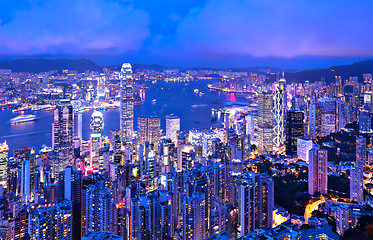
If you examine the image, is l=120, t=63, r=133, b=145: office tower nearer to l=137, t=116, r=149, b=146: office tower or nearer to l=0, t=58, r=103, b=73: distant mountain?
l=137, t=116, r=149, b=146: office tower

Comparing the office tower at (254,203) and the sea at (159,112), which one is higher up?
the sea at (159,112)

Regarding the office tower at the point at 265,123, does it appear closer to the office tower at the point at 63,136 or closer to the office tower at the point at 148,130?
the office tower at the point at 148,130

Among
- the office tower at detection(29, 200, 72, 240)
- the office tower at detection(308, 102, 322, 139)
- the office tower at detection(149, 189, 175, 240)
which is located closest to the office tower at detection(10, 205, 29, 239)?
the office tower at detection(29, 200, 72, 240)

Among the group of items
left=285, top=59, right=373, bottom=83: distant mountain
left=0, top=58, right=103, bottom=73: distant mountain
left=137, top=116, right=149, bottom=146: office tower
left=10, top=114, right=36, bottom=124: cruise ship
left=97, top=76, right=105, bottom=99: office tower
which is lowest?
left=137, top=116, right=149, bottom=146: office tower

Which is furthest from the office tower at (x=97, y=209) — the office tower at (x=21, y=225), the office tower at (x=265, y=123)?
the office tower at (x=265, y=123)

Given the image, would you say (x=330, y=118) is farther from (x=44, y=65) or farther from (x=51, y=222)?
(x=51, y=222)

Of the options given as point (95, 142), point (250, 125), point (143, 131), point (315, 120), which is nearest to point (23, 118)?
point (95, 142)

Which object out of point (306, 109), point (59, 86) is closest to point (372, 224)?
point (306, 109)
